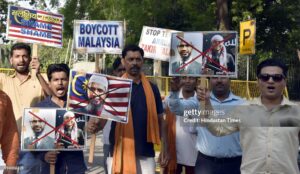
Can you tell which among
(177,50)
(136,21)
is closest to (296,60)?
(136,21)

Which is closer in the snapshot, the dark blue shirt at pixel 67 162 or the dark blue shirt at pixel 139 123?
the dark blue shirt at pixel 67 162

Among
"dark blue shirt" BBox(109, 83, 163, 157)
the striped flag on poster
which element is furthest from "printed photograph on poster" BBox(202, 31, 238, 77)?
the striped flag on poster

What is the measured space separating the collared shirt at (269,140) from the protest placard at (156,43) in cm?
534

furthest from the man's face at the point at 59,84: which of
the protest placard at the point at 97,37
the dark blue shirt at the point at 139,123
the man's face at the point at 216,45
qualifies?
the protest placard at the point at 97,37

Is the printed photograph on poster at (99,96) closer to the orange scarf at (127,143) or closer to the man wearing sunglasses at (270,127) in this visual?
the orange scarf at (127,143)

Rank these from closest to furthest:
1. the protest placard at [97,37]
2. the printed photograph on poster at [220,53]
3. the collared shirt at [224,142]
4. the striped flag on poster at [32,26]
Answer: the collared shirt at [224,142]
the printed photograph on poster at [220,53]
the striped flag on poster at [32,26]
the protest placard at [97,37]

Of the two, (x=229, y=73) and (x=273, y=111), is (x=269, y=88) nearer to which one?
(x=273, y=111)

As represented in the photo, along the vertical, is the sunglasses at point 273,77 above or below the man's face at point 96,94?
above

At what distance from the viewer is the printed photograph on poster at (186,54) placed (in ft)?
17.8

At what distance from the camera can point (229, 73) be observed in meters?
5.33

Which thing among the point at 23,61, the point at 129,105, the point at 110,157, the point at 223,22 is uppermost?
the point at 223,22

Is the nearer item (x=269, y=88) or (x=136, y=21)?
(x=269, y=88)

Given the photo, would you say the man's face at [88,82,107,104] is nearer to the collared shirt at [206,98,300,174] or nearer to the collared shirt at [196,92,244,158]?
the collared shirt at [196,92,244,158]

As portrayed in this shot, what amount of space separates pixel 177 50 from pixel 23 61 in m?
1.61
